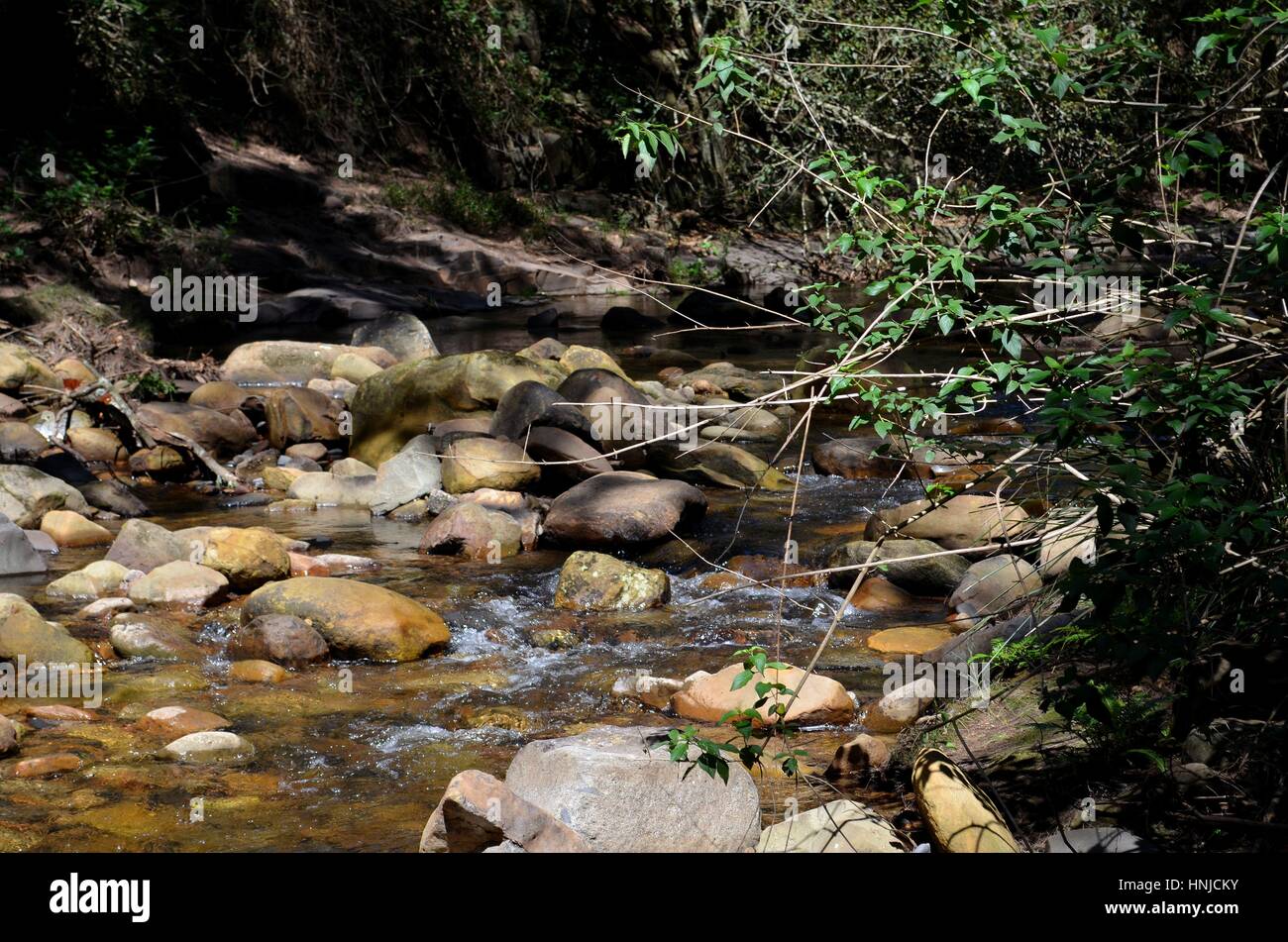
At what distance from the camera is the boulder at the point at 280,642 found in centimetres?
545

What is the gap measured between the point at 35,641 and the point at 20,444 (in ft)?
12.9

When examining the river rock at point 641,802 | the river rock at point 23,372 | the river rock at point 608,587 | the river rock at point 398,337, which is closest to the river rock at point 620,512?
the river rock at point 608,587

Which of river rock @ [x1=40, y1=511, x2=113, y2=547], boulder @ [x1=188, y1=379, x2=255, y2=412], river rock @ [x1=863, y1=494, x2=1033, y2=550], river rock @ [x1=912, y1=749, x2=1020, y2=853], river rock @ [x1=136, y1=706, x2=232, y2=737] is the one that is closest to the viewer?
river rock @ [x1=912, y1=749, x2=1020, y2=853]

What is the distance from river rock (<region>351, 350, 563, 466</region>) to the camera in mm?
9719

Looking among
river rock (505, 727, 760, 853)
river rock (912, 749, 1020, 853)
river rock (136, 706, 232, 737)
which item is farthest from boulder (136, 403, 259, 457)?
river rock (912, 749, 1020, 853)

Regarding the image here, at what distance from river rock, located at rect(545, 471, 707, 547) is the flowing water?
0.48ft

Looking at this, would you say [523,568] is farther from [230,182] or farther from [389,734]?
[230,182]

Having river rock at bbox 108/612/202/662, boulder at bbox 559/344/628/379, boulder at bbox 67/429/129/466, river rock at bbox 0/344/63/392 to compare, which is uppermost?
boulder at bbox 559/344/628/379

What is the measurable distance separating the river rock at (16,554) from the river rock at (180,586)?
81 cm

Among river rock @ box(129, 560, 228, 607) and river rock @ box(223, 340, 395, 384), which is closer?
river rock @ box(129, 560, 228, 607)

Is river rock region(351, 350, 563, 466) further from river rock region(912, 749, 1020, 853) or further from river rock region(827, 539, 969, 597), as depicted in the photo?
river rock region(912, 749, 1020, 853)

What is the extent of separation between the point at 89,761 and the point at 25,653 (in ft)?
3.26

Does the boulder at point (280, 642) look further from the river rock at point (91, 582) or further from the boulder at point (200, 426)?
the boulder at point (200, 426)
